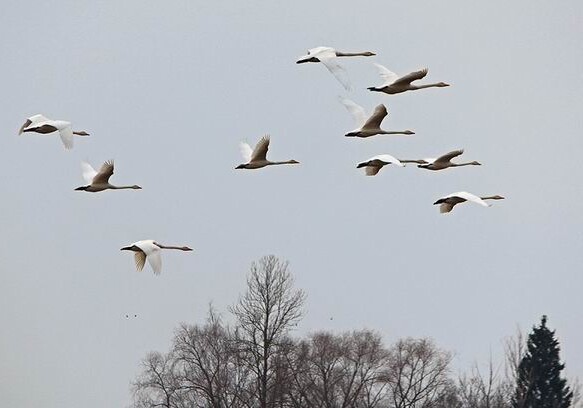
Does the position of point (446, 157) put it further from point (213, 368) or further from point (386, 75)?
point (213, 368)

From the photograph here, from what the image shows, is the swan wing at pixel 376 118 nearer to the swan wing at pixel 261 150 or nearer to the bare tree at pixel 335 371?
the swan wing at pixel 261 150

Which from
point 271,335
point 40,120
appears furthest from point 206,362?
point 40,120

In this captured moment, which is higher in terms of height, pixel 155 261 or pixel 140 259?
pixel 140 259

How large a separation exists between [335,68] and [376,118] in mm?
2997

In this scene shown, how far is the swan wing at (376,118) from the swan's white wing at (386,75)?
1.96 feet

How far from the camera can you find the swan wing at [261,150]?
153 feet

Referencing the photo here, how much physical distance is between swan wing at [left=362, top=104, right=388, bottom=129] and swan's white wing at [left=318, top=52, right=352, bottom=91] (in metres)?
1.87

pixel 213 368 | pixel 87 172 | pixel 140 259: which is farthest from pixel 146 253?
pixel 213 368

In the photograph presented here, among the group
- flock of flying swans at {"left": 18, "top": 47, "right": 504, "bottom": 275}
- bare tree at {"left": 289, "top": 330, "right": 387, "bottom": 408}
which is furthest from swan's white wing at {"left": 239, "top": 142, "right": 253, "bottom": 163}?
bare tree at {"left": 289, "top": 330, "right": 387, "bottom": 408}

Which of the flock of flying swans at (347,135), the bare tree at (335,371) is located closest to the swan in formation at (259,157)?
the flock of flying swans at (347,135)

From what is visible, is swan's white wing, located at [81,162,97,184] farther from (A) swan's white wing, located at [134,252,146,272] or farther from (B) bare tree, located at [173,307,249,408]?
(B) bare tree, located at [173,307,249,408]

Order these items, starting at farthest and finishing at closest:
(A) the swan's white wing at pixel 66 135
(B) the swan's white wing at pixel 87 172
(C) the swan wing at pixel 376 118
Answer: (B) the swan's white wing at pixel 87 172 < (A) the swan's white wing at pixel 66 135 < (C) the swan wing at pixel 376 118

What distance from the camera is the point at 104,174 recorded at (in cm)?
4662

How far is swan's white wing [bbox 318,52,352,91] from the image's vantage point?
139 feet
